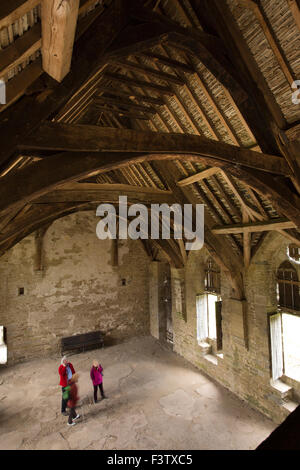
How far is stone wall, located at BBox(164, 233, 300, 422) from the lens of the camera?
551cm

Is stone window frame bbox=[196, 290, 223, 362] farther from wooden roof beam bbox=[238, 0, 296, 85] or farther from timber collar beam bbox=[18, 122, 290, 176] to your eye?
wooden roof beam bbox=[238, 0, 296, 85]

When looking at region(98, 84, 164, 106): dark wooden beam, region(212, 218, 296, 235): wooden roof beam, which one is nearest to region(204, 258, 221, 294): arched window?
region(212, 218, 296, 235): wooden roof beam

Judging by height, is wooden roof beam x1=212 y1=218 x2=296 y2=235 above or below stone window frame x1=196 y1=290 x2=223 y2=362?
above

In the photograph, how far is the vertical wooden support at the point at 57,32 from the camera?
1.31m

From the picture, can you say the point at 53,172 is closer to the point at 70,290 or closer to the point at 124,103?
the point at 124,103

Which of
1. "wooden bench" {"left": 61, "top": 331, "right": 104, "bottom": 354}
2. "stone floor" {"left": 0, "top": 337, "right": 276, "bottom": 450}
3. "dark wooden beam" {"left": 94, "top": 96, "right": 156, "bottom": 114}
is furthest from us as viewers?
"wooden bench" {"left": 61, "top": 331, "right": 104, "bottom": 354}

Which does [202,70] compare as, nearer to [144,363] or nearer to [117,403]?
[117,403]

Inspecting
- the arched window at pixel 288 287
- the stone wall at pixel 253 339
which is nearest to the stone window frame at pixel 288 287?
the arched window at pixel 288 287

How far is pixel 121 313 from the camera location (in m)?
9.96

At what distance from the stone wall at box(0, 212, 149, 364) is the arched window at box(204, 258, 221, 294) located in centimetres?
335

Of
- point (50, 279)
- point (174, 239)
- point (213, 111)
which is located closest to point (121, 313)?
point (50, 279)

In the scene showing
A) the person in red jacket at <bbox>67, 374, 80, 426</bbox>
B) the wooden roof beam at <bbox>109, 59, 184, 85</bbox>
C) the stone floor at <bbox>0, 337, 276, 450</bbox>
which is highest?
the wooden roof beam at <bbox>109, 59, 184, 85</bbox>

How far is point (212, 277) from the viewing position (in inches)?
295

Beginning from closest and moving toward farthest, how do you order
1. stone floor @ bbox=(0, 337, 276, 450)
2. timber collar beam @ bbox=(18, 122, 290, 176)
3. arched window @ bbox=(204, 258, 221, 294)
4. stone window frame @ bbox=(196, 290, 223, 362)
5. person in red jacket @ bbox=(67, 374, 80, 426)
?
timber collar beam @ bbox=(18, 122, 290, 176), stone floor @ bbox=(0, 337, 276, 450), person in red jacket @ bbox=(67, 374, 80, 426), stone window frame @ bbox=(196, 290, 223, 362), arched window @ bbox=(204, 258, 221, 294)
